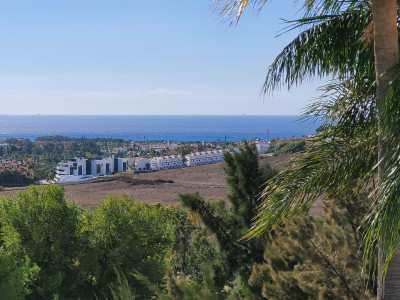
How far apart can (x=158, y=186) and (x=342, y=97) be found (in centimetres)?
5160

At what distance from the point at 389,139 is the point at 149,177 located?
5910cm

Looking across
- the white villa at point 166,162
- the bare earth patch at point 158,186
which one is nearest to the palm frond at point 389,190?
the bare earth patch at point 158,186

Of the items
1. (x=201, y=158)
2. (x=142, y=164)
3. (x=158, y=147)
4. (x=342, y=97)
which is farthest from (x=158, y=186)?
(x=342, y=97)

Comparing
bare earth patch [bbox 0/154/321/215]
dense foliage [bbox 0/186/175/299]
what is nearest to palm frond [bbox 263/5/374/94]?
dense foliage [bbox 0/186/175/299]

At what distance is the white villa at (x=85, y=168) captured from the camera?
64.8 m

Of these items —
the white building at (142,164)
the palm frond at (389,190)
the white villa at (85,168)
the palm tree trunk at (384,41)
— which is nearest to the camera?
the palm frond at (389,190)

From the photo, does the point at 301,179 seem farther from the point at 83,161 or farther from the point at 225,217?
the point at 83,161

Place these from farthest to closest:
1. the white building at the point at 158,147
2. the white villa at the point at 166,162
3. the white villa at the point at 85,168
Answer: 1. the white building at the point at 158,147
2. the white villa at the point at 166,162
3. the white villa at the point at 85,168

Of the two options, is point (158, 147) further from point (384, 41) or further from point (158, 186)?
point (384, 41)

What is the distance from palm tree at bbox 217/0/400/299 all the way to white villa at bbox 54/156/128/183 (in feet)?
200

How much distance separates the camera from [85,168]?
6925 centimetres

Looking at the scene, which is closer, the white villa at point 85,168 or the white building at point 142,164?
the white villa at point 85,168

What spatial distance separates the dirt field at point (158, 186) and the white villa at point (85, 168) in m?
6.16

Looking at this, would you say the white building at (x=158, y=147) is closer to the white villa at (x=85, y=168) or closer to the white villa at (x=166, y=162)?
the white villa at (x=166, y=162)
